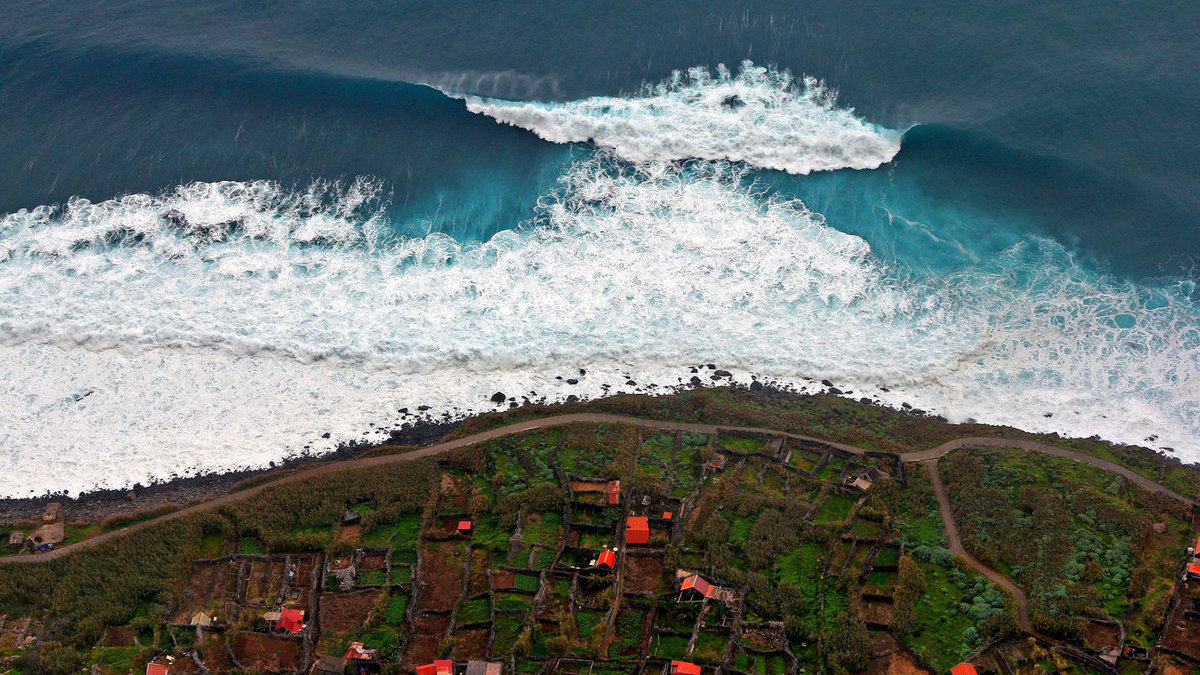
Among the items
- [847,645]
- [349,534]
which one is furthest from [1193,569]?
[349,534]

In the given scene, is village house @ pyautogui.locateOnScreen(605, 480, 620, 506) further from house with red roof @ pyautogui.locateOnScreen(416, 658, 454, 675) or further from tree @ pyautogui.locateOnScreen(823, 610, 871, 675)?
tree @ pyautogui.locateOnScreen(823, 610, 871, 675)

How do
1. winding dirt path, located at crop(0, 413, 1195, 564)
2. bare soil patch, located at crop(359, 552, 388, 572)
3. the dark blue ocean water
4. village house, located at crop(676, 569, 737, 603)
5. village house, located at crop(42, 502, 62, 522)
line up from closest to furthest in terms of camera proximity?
village house, located at crop(676, 569, 737, 603), bare soil patch, located at crop(359, 552, 388, 572), winding dirt path, located at crop(0, 413, 1195, 564), village house, located at crop(42, 502, 62, 522), the dark blue ocean water

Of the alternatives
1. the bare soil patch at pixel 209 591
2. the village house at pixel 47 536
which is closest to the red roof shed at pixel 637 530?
the bare soil patch at pixel 209 591

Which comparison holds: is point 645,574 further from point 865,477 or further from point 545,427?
point 865,477

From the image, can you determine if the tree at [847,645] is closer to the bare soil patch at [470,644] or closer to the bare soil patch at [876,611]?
the bare soil patch at [876,611]

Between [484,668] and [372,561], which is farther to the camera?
[372,561]

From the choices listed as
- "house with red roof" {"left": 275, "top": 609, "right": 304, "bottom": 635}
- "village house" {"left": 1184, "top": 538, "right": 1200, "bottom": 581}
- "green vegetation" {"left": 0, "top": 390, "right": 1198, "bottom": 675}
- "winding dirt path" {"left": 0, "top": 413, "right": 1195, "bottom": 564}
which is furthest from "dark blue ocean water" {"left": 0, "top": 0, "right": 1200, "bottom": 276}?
"house with red roof" {"left": 275, "top": 609, "right": 304, "bottom": 635}
